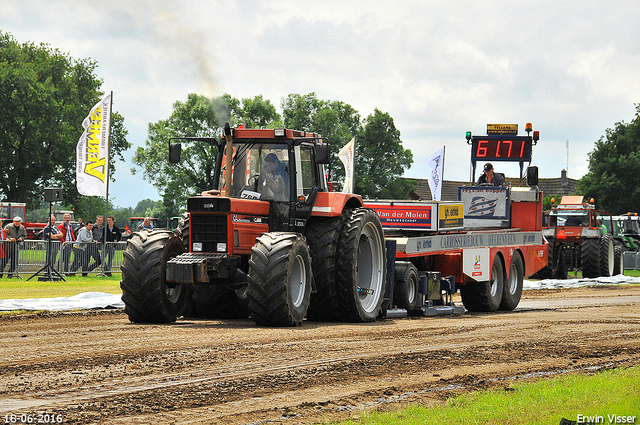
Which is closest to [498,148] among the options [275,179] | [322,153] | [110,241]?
[322,153]

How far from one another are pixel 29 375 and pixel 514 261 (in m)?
13.1

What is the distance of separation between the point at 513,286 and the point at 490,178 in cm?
255

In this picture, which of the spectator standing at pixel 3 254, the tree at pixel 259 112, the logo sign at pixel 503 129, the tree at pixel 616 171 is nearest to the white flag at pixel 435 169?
the logo sign at pixel 503 129

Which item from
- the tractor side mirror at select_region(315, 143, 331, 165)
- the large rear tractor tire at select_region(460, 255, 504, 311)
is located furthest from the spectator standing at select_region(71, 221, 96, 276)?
the tractor side mirror at select_region(315, 143, 331, 165)

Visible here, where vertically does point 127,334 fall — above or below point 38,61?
below

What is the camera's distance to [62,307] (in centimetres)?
1352

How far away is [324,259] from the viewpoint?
11.4m

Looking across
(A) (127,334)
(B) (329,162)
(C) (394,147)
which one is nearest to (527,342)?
(B) (329,162)

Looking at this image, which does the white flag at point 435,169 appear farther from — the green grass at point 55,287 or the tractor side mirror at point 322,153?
the tractor side mirror at point 322,153

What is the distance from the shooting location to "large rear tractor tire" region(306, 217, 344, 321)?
11.4 metres

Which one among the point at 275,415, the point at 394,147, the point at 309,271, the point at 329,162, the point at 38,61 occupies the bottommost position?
the point at 275,415

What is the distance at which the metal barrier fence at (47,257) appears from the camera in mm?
20891

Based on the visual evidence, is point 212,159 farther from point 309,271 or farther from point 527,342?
point 527,342

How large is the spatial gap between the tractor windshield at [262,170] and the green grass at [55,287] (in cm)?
651
